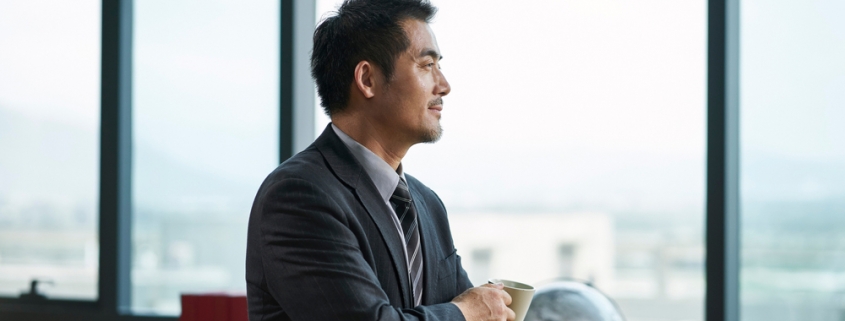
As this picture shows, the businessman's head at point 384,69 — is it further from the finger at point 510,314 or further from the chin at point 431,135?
the finger at point 510,314

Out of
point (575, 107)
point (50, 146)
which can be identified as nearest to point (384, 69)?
point (575, 107)

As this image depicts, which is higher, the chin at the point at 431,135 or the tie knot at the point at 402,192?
the chin at the point at 431,135

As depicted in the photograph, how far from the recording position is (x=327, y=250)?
1171mm

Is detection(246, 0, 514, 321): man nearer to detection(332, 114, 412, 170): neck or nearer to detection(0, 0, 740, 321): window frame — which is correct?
detection(332, 114, 412, 170): neck

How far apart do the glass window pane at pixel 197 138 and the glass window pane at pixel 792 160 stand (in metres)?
1.62

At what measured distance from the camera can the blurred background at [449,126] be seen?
2.46 metres

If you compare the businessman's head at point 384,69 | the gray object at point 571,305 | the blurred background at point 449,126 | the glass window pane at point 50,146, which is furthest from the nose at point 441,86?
the glass window pane at point 50,146

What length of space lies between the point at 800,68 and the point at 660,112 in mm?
618

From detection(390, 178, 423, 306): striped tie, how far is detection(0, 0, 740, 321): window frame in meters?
1.30

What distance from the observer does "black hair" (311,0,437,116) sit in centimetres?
140

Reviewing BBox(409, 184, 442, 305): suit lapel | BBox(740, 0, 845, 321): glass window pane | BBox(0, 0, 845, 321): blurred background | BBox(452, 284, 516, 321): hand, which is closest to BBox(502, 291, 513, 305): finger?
BBox(452, 284, 516, 321): hand

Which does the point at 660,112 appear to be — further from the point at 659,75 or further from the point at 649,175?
the point at 649,175

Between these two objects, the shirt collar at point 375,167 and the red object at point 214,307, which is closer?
the shirt collar at point 375,167

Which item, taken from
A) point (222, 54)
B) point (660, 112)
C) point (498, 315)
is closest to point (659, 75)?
point (660, 112)
